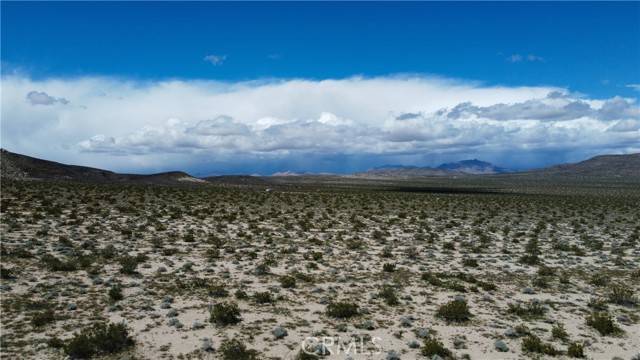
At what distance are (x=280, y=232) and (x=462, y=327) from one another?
16.5 metres

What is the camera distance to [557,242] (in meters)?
25.6

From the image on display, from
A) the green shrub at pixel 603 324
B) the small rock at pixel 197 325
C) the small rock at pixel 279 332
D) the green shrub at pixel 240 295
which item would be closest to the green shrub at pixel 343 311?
the small rock at pixel 279 332

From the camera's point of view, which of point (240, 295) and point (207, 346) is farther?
point (240, 295)

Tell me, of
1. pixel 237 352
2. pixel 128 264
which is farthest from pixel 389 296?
pixel 128 264

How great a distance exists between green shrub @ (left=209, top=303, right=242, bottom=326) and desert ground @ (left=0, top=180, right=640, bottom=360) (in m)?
0.04

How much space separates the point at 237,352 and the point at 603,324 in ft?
29.8

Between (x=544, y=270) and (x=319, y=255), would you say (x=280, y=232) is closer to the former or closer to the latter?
(x=319, y=255)

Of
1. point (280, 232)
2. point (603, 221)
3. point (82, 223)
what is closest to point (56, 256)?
point (82, 223)

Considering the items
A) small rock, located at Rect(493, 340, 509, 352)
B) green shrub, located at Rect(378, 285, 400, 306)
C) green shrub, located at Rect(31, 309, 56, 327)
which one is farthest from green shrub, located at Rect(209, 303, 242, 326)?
small rock, located at Rect(493, 340, 509, 352)

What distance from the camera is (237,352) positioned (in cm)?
920

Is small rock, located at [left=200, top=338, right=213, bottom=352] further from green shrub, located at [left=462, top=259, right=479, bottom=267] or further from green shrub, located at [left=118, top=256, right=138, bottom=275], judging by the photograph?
green shrub, located at [left=462, top=259, right=479, bottom=267]

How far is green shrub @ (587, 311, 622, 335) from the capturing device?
11151 mm

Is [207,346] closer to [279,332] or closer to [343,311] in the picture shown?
[279,332]

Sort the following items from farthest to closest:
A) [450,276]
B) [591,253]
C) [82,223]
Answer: [82,223]
[591,253]
[450,276]
